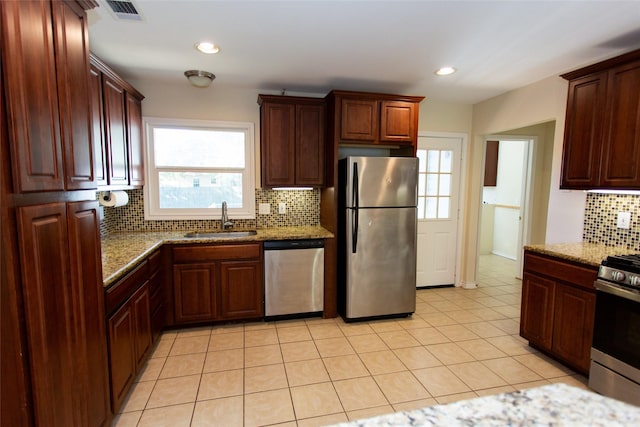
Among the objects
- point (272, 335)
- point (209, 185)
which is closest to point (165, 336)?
point (272, 335)

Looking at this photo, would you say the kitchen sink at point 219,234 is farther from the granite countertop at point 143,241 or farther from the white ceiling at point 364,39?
the white ceiling at point 364,39

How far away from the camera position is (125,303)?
1.98m

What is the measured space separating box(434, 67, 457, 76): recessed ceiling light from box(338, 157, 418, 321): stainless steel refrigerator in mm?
838

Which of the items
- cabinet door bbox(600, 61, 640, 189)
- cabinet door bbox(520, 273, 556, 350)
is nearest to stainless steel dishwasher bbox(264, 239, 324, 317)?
cabinet door bbox(520, 273, 556, 350)

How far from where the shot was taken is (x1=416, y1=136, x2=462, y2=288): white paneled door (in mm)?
4098

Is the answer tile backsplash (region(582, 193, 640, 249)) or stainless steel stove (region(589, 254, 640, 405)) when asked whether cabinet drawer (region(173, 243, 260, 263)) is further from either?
tile backsplash (region(582, 193, 640, 249))

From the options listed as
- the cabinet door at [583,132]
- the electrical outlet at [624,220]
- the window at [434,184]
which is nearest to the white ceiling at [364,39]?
the cabinet door at [583,132]

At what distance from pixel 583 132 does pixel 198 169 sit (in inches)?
141

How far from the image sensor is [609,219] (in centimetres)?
266

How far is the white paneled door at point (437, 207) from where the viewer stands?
4.10 metres

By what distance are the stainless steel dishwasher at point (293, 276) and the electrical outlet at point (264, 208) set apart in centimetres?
62

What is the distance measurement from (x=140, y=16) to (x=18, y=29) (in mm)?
1174

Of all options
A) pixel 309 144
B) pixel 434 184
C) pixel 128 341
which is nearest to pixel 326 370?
pixel 128 341

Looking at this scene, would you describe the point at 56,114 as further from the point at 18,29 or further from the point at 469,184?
the point at 469,184
